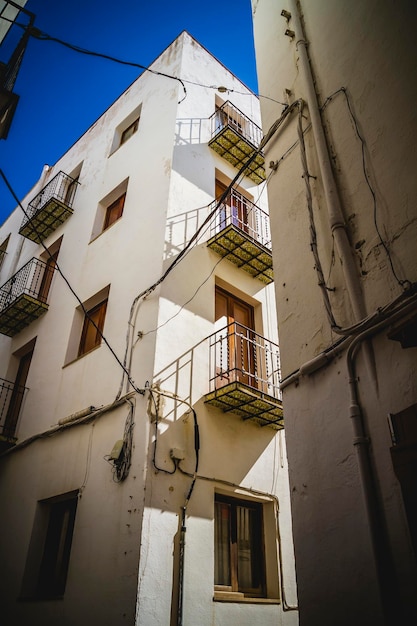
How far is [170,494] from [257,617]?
260 cm

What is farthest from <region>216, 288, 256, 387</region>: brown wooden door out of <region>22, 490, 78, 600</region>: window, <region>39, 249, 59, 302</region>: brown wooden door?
<region>39, 249, 59, 302</region>: brown wooden door

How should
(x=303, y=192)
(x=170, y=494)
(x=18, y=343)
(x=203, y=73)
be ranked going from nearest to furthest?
1. (x=303, y=192)
2. (x=170, y=494)
3. (x=18, y=343)
4. (x=203, y=73)

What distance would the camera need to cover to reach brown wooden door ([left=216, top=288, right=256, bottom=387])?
9.14m

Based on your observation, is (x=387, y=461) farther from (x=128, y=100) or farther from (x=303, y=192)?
(x=128, y=100)

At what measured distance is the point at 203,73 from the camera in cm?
1383

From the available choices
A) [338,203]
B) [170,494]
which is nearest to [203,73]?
[338,203]

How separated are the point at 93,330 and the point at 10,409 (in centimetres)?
351

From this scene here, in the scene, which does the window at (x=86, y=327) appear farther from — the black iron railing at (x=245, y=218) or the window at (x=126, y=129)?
the window at (x=126, y=129)

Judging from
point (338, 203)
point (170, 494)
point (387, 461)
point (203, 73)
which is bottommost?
point (387, 461)

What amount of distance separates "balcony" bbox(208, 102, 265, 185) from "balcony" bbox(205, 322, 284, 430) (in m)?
5.32

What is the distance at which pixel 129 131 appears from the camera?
14.5 m

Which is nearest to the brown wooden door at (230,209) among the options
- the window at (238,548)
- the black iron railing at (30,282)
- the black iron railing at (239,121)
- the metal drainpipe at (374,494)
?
the black iron railing at (239,121)

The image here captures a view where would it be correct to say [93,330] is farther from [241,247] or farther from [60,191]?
[60,191]

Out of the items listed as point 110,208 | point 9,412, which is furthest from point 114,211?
point 9,412
